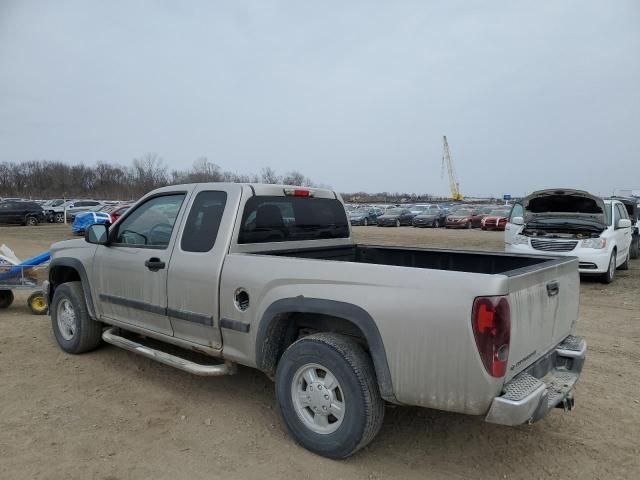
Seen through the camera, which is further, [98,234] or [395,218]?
[395,218]

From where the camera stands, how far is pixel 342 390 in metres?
Answer: 3.09

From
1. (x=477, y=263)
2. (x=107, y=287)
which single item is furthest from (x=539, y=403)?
(x=107, y=287)

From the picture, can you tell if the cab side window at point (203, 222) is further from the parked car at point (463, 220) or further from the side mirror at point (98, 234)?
the parked car at point (463, 220)

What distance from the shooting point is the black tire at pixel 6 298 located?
7.70 metres

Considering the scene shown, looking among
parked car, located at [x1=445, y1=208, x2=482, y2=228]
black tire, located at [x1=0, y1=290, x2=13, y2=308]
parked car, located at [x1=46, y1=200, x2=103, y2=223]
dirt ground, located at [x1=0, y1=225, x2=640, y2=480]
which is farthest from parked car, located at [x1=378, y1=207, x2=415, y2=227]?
dirt ground, located at [x1=0, y1=225, x2=640, y2=480]

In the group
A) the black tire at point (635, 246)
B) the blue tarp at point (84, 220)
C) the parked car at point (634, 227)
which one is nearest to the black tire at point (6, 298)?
the parked car at point (634, 227)

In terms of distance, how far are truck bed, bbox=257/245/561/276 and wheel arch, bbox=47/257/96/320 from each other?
217cm

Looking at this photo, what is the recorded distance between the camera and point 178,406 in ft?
13.4

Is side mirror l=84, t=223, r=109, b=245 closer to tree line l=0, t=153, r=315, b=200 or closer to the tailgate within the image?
→ the tailgate

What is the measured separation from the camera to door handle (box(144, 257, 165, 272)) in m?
4.14

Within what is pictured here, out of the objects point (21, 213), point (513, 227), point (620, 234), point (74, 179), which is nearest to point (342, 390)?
point (513, 227)

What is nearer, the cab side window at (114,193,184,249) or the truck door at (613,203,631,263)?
the cab side window at (114,193,184,249)

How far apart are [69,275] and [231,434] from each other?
313 centimetres

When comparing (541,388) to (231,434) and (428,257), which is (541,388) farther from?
(231,434)
